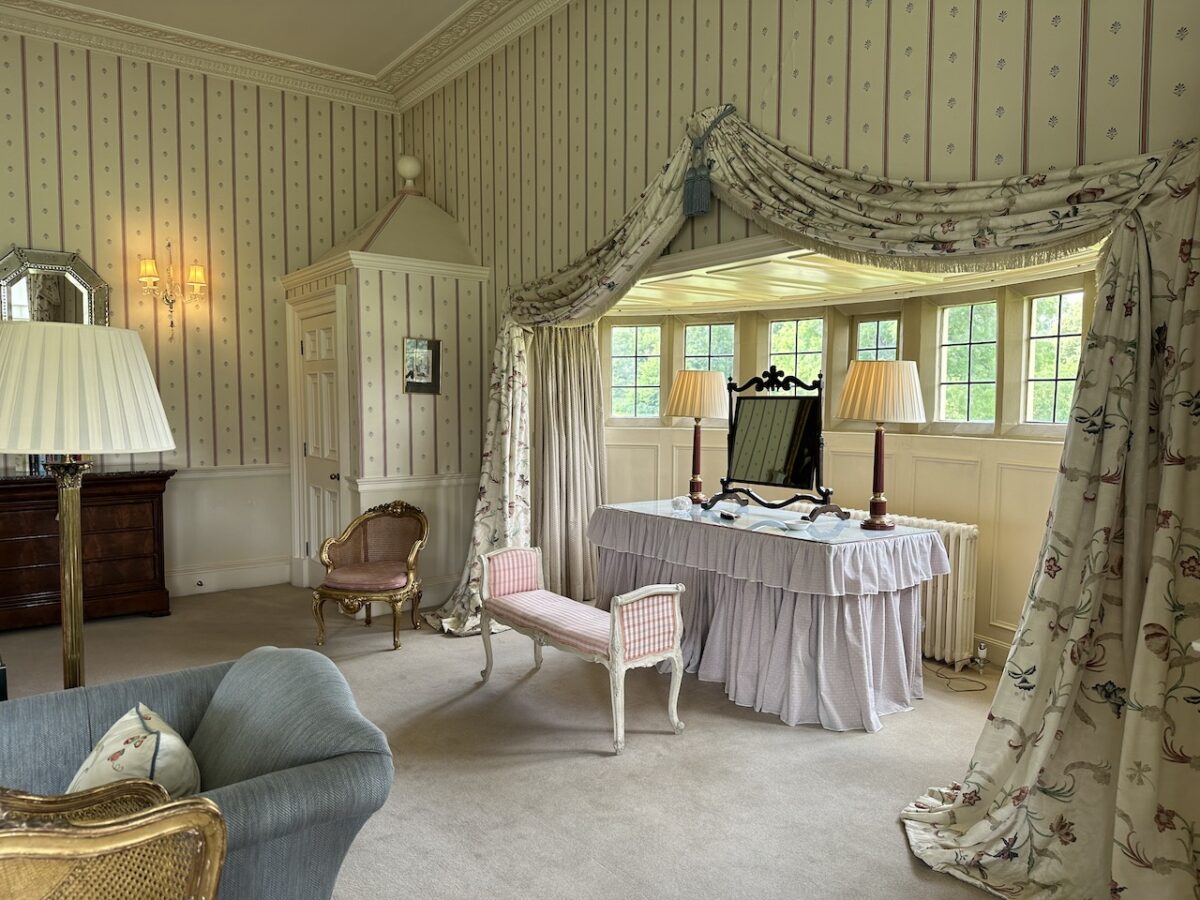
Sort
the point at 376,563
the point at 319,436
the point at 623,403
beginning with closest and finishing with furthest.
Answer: the point at 376,563
the point at 319,436
the point at 623,403

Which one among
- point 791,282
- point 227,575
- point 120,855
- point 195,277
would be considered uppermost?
point 195,277

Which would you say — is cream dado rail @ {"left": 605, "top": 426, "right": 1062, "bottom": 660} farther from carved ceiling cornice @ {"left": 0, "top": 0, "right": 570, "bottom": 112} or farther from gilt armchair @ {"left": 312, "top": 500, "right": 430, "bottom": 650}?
carved ceiling cornice @ {"left": 0, "top": 0, "right": 570, "bottom": 112}

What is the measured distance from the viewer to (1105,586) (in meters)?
2.44

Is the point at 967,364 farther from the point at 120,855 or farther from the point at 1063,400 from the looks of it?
the point at 120,855

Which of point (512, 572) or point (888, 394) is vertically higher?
point (888, 394)

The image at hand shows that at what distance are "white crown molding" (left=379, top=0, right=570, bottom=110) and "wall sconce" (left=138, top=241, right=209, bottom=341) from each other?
2063mm

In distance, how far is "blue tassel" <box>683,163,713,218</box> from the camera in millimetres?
3814

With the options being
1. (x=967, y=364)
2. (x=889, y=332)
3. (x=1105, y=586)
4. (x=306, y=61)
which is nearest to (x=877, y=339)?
(x=889, y=332)

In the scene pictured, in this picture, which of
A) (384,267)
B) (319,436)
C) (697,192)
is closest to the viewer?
(697,192)

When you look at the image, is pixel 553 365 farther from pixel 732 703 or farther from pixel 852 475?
pixel 732 703

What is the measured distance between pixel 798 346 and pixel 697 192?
7.07 feet

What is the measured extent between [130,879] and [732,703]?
3113 millimetres

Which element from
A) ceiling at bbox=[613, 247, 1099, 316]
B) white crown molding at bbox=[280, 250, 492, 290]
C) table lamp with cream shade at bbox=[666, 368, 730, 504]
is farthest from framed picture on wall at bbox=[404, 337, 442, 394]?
table lamp with cream shade at bbox=[666, 368, 730, 504]

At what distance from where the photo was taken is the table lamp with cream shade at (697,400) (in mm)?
4656
